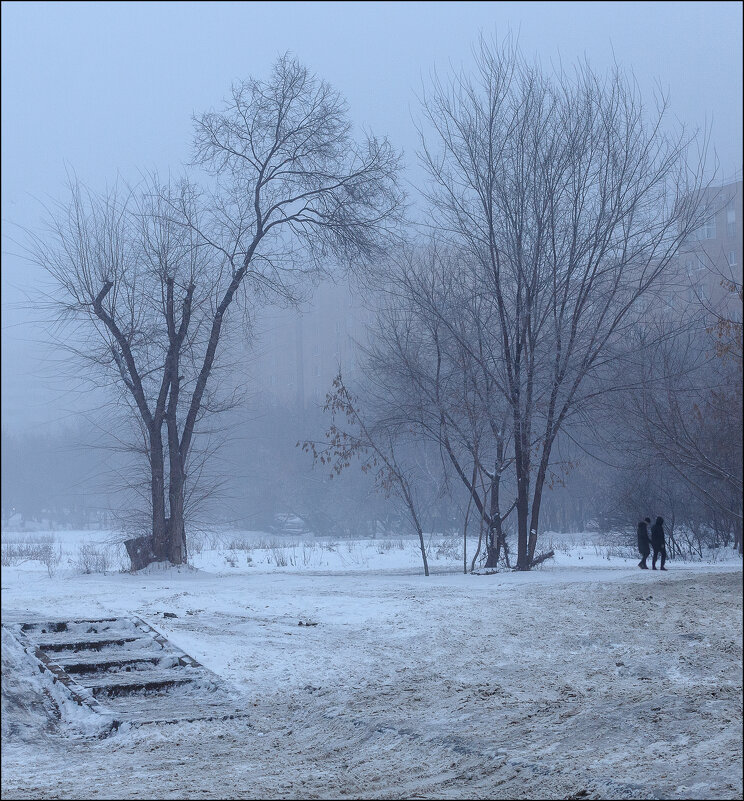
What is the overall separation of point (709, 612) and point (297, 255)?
34.1 feet

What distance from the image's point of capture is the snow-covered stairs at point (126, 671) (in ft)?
17.7

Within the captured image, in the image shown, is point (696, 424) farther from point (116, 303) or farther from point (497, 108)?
point (116, 303)

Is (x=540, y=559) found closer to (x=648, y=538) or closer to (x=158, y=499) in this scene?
(x=648, y=538)

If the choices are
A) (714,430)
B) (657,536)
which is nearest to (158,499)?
(657,536)

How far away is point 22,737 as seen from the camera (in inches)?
191

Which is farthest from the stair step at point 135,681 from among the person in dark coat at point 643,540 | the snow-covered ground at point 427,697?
the person in dark coat at point 643,540

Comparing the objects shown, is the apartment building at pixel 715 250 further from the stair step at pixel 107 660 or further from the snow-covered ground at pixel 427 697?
the stair step at pixel 107 660

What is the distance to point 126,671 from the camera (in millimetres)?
6164

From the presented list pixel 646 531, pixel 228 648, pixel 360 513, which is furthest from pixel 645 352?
pixel 360 513

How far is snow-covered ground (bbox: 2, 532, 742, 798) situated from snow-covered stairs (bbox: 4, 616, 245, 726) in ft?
0.55

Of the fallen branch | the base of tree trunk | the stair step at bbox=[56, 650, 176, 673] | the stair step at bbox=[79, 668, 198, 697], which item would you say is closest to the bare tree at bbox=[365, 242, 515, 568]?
the fallen branch

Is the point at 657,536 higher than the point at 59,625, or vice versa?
the point at 657,536

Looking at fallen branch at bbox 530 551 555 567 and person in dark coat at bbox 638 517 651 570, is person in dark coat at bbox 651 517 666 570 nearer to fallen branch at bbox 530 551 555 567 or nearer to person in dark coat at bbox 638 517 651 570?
person in dark coat at bbox 638 517 651 570

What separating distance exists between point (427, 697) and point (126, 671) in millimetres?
2146
